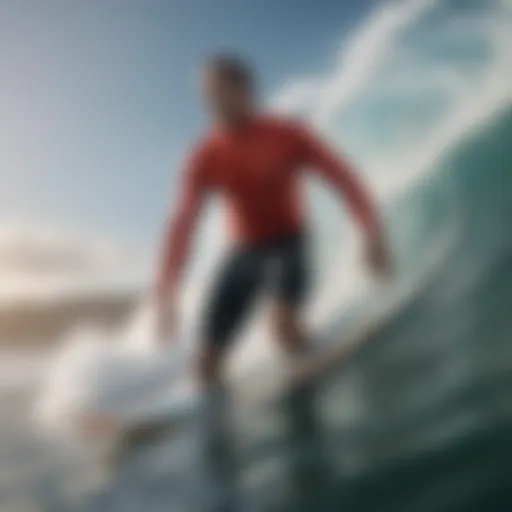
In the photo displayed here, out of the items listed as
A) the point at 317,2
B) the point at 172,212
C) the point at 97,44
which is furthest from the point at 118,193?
the point at 317,2

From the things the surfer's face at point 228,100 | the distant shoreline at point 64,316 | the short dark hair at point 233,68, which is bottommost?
the distant shoreline at point 64,316

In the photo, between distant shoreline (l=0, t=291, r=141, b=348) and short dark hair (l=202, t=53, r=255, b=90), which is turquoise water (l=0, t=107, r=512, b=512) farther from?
short dark hair (l=202, t=53, r=255, b=90)

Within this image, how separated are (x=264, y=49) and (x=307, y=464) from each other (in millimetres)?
628

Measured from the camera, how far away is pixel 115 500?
54.8 inches

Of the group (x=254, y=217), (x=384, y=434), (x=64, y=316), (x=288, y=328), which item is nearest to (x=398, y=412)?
(x=384, y=434)

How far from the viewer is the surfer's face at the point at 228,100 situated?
1498mm

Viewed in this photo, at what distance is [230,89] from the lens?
150cm

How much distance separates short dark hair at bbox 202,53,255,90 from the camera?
4.94 feet

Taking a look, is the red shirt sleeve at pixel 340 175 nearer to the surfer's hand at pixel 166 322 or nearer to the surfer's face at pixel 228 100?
the surfer's face at pixel 228 100

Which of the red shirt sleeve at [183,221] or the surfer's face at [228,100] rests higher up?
the surfer's face at [228,100]

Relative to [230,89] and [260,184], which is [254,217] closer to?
[260,184]

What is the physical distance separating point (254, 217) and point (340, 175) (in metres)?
0.14

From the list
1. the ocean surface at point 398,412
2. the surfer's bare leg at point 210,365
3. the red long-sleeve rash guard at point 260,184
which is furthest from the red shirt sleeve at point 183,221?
the ocean surface at point 398,412

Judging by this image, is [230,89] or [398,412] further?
[230,89]
